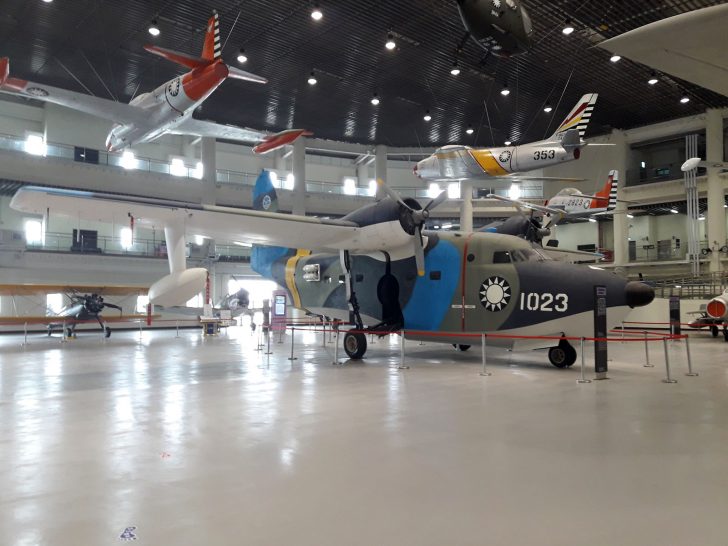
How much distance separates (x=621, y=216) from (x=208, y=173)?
2589 cm

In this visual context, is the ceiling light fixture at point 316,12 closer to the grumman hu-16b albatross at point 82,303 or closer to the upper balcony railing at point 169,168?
the grumman hu-16b albatross at point 82,303

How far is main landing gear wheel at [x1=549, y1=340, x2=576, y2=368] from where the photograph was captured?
1036 cm

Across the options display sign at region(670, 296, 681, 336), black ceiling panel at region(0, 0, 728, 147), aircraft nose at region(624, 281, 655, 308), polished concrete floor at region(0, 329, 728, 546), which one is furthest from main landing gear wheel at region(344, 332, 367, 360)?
black ceiling panel at region(0, 0, 728, 147)

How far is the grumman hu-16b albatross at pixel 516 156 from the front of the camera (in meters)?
18.9

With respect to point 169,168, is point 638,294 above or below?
below

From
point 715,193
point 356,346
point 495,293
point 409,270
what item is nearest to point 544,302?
point 495,293

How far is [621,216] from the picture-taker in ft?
103

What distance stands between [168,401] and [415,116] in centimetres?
2392

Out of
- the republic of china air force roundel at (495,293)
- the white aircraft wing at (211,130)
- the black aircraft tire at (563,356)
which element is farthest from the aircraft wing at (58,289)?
the black aircraft tire at (563,356)

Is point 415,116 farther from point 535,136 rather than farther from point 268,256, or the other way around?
point 268,256

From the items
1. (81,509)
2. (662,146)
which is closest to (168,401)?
(81,509)

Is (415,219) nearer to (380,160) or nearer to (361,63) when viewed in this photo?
(361,63)

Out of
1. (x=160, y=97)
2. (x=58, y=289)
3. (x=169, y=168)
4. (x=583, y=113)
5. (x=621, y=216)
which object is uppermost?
(x=169, y=168)

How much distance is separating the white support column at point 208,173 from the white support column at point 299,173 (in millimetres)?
4988
